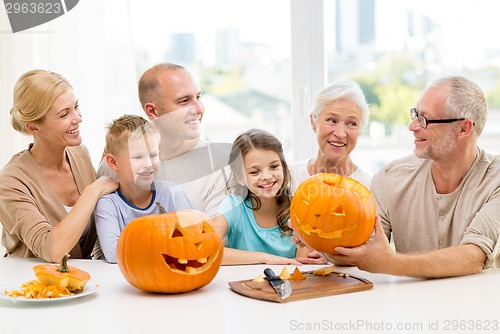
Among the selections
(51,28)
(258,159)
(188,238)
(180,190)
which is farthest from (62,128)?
(51,28)

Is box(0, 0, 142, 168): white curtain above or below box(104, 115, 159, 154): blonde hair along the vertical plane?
above

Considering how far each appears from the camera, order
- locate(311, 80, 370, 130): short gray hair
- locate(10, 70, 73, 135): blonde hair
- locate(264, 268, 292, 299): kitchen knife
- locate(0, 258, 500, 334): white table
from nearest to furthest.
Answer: locate(0, 258, 500, 334): white table → locate(264, 268, 292, 299): kitchen knife → locate(10, 70, 73, 135): blonde hair → locate(311, 80, 370, 130): short gray hair

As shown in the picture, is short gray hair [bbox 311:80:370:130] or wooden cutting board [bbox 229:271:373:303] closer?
wooden cutting board [bbox 229:271:373:303]

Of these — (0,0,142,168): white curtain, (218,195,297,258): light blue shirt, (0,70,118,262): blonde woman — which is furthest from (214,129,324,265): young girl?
(0,0,142,168): white curtain

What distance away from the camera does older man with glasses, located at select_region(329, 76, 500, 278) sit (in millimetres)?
1789

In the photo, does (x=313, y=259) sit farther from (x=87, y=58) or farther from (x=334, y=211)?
(x=87, y=58)

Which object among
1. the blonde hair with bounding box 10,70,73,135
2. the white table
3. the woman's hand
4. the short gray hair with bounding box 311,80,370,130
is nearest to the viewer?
the white table

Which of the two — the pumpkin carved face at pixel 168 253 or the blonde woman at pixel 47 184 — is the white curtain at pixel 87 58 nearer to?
the blonde woman at pixel 47 184

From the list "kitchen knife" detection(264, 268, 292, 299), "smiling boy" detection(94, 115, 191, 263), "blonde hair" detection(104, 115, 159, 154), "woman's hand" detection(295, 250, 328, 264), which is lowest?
"woman's hand" detection(295, 250, 328, 264)

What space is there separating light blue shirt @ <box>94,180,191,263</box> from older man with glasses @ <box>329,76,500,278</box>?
0.52 metres

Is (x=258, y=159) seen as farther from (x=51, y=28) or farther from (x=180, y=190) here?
(x=51, y=28)

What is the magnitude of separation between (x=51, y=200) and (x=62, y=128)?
21cm

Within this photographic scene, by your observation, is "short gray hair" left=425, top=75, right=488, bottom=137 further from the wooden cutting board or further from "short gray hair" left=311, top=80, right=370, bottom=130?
the wooden cutting board

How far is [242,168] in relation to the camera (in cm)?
187
